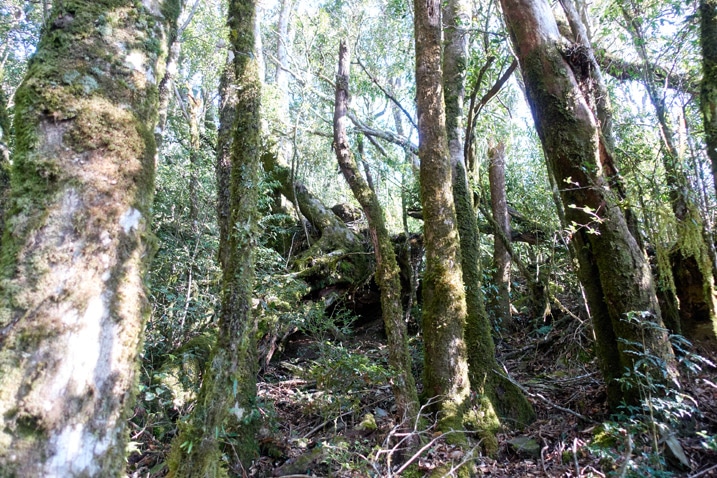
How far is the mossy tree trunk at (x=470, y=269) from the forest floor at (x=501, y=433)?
26cm

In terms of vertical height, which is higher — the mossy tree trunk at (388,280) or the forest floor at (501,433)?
the mossy tree trunk at (388,280)

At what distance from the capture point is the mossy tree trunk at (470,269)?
16.3 ft

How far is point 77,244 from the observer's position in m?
1.67

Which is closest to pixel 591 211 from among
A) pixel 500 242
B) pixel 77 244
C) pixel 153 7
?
pixel 153 7

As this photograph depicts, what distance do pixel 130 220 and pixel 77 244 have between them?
0.80ft

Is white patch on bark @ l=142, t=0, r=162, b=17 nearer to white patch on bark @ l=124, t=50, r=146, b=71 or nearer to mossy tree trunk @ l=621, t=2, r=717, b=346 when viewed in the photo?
white patch on bark @ l=124, t=50, r=146, b=71

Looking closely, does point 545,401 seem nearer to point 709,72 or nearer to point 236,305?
point 709,72

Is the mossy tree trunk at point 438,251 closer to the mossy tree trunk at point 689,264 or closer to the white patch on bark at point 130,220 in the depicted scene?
the mossy tree trunk at point 689,264

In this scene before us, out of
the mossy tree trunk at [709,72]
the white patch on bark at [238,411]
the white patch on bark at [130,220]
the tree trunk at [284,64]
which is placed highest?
the tree trunk at [284,64]

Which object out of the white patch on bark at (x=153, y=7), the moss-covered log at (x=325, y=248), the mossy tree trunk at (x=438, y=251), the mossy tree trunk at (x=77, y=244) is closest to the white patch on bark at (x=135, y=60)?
the mossy tree trunk at (x=77, y=244)

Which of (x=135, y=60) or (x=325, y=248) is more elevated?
(x=325, y=248)

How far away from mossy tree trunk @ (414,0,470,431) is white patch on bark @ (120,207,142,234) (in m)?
3.44


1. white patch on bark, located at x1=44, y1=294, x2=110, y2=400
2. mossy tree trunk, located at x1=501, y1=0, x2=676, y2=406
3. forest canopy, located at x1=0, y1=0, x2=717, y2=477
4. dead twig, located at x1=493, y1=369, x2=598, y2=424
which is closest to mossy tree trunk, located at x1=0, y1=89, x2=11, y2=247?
forest canopy, located at x1=0, y1=0, x2=717, y2=477

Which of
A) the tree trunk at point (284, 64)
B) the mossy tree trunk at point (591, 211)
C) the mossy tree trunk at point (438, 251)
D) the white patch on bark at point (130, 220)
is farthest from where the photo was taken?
the tree trunk at point (284, 64)
